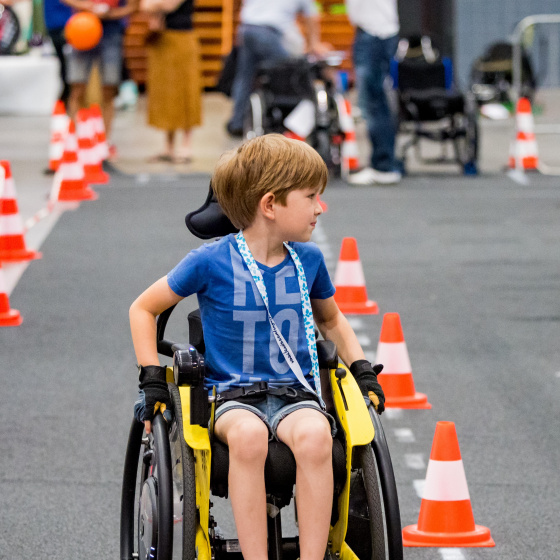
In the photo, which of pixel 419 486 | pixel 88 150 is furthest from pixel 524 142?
pixel 419 486

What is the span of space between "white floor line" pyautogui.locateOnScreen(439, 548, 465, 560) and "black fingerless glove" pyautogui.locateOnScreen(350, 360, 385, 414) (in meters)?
0.90

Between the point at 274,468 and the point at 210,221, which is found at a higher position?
the point at 210,221

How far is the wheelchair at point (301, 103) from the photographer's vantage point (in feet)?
41.2

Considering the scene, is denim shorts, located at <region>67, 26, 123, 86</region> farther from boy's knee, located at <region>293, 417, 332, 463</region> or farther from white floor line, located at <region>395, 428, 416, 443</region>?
boy's knee, located at <region>293, 417, 332, 463</region>

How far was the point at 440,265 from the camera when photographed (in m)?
9.04

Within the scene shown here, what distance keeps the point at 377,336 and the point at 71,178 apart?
5.41m

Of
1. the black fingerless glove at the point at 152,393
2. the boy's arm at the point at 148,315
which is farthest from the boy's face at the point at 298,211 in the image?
the black fingerless glove at the point at 152,393

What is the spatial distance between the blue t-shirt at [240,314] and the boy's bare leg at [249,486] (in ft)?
0.92

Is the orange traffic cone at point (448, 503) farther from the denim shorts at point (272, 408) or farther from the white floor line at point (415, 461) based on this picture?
the denim shorts at point (272, 408)

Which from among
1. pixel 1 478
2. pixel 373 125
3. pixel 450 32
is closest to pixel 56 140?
pixel 373 125

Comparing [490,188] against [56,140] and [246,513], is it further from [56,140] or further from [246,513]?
[246,513]

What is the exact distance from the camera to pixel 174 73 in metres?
13.2

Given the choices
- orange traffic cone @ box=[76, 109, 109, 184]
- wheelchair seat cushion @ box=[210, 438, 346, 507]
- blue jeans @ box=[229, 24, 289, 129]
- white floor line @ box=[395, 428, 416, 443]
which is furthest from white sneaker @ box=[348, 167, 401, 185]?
wheelchair seat cushion @ box=[210, 438, 346, 507]

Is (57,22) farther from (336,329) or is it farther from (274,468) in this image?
(274,468)
